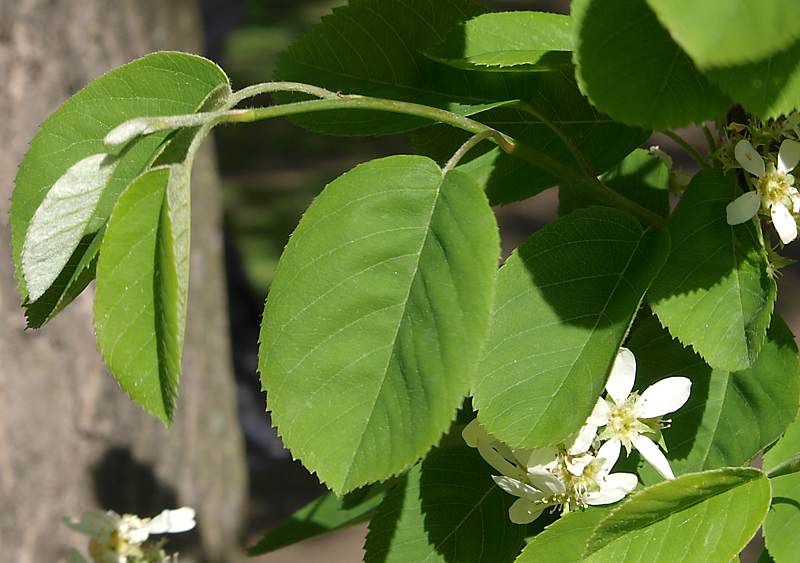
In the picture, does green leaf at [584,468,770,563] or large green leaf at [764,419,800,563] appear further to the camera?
large green leaf at [764,419,800,563]

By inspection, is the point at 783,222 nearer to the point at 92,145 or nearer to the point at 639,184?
the point at 639,184

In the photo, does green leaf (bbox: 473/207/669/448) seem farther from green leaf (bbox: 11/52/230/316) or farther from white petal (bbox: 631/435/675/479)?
green leaf (bbox: 11/52/230/316)

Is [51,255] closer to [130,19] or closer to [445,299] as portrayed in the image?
[445,299]

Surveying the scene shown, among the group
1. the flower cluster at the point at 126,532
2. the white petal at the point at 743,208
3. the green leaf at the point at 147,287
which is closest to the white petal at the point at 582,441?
the white petal at the point at 743,208

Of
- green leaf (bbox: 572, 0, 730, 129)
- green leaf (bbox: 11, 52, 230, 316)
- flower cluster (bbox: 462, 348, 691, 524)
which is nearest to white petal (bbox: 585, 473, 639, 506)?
flower cluster (bbox: 462, 348, 691, 524)

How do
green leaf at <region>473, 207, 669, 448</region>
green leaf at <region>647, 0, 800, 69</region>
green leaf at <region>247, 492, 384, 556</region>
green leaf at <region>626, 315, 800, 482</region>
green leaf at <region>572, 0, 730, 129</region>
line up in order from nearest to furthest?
green leaf at <region>647, 0, 800, 69</region>, green leaf at <region>572, 0, 730, 129</region>, green leaf at <region>473, 207, 669, 448</region>, green leaf at <region>626, 315, 800, 482</region>, green leaf at <region>247, 492, 384, 556</region>

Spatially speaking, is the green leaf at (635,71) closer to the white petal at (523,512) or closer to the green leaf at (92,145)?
the green leaf at (92,145)
